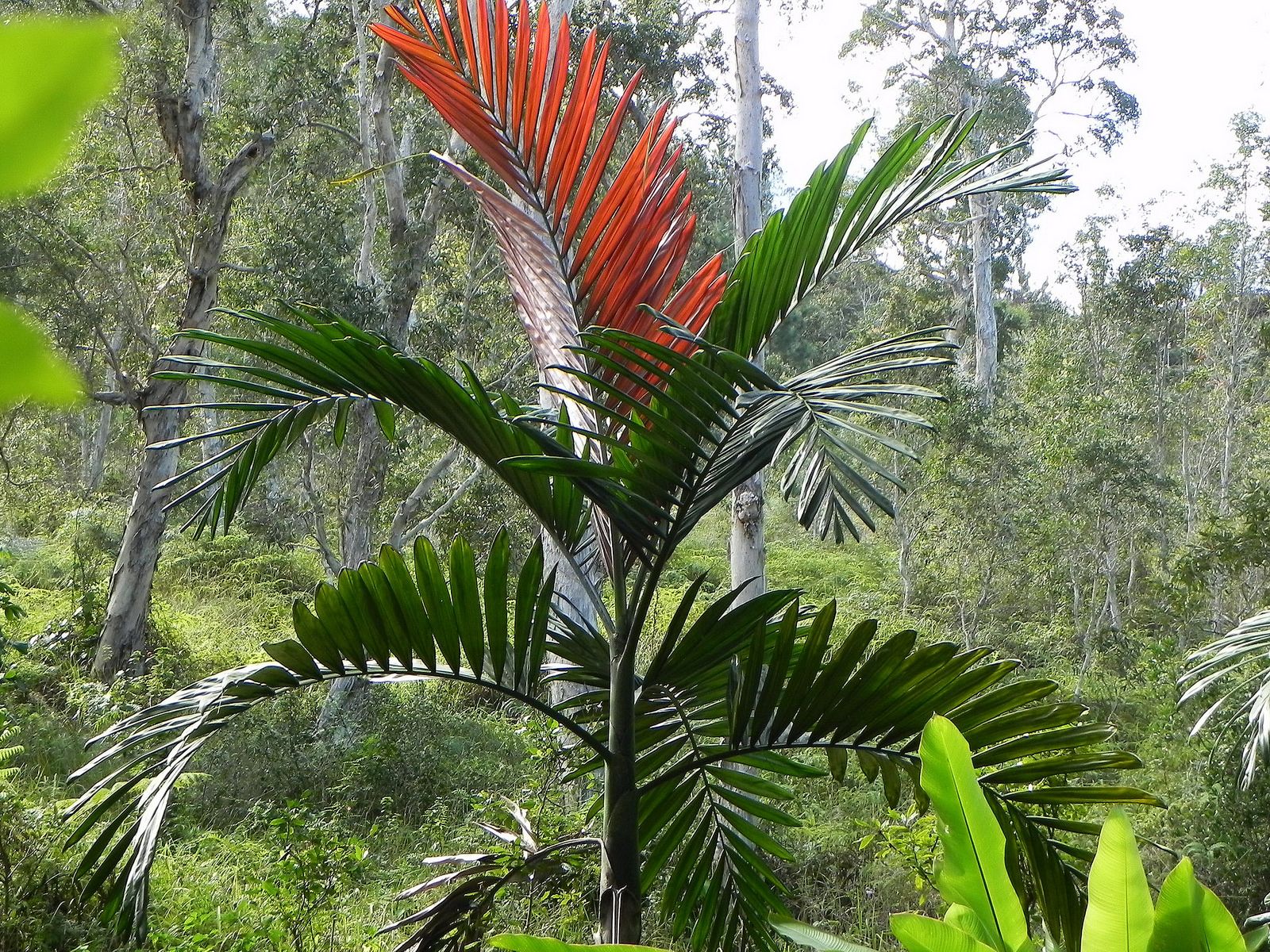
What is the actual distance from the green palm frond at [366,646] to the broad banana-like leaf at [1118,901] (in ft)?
4.06

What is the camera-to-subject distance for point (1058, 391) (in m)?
11.8

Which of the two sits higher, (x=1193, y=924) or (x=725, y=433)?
(x=725, y=433)

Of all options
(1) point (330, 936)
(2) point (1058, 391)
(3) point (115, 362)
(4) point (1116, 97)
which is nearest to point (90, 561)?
(3) point (115, 362)

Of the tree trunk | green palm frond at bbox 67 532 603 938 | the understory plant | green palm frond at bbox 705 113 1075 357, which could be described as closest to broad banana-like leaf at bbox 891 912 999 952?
the understory plant

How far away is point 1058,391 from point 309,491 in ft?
28.2

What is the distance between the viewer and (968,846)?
Answer: 0.88 m

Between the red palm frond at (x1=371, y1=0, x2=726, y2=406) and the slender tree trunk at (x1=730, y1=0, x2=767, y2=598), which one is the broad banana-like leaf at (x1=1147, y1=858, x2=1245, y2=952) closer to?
the red palm frond at (x1=371, y1=0, x2=726, y2=406)

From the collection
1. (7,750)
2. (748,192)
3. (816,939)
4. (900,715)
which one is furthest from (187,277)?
(816,939)

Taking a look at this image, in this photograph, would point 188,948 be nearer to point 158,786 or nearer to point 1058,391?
point 158,786

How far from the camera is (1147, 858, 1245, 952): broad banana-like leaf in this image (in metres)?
0.73

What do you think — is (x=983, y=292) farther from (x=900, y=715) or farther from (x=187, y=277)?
(x=900, y=715)

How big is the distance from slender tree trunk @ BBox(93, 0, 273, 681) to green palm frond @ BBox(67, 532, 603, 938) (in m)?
6.53

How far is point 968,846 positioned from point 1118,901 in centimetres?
15

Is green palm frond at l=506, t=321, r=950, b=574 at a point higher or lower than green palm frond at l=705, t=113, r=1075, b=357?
lower
